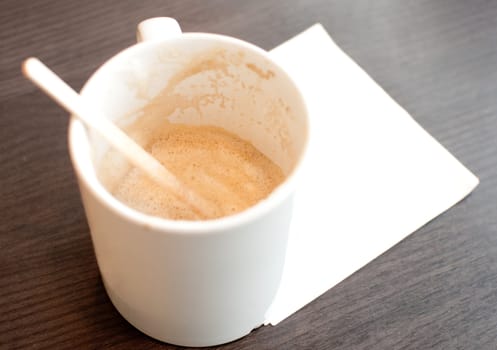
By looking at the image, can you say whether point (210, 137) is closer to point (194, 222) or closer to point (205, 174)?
point (205, 174)

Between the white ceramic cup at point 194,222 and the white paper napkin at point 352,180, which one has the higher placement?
the white ceramic cup at point 194,222

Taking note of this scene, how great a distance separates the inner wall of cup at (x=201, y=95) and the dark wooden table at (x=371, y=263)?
91 millimetres

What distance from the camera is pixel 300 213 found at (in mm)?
453

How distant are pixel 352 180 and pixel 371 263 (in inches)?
2.9

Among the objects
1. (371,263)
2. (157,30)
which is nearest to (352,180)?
(371,263)

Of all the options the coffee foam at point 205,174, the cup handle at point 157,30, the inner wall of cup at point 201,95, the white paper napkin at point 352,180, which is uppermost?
the cup handle at point 157,30

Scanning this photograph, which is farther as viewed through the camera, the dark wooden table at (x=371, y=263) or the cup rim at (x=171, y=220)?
the dark wooden table at (x=371, y=263)

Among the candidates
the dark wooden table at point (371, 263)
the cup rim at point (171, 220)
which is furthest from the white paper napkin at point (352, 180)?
the cup rim at point (171, 220)

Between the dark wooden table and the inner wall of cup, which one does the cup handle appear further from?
the dark wooden table

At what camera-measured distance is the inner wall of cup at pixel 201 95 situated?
36 cm

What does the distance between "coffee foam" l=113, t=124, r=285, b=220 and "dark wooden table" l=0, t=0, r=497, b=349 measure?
72mm

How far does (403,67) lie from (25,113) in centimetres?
34

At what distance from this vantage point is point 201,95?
41cm

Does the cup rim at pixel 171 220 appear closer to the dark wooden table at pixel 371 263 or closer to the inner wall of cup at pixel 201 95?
the inner wall of cup at pixel 201 95
